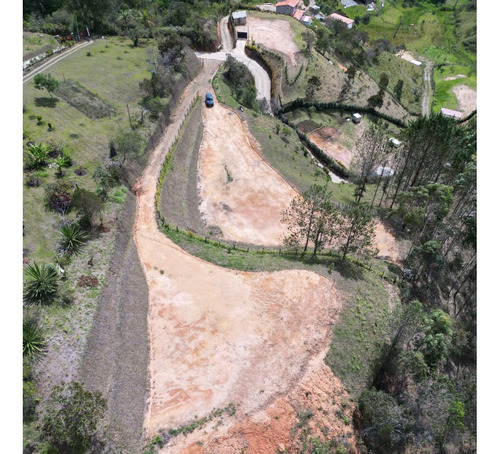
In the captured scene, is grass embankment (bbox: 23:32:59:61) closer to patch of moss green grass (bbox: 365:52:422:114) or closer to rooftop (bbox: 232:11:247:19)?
rooftop (bbox: 232:11:247:19)

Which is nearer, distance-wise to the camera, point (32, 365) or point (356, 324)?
point (32, 365)

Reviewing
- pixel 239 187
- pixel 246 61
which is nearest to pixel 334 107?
pixel 246 61

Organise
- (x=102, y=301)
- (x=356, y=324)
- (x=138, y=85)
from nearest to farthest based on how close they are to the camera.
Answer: (x=102, y=301) → (x=356, y=324) → (x=138, y=85)

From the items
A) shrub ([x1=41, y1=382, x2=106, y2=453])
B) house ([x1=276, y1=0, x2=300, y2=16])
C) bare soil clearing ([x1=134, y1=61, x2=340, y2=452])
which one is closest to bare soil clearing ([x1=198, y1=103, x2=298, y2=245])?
bare soil clearing ([x1=134, y1=61, x2=340, y2=452])

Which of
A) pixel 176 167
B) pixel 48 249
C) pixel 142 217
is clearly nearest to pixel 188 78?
pixel 176 167

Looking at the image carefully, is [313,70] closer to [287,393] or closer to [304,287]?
[304,287]

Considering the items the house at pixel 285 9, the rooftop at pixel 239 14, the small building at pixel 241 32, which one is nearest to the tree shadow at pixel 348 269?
the small building at pixel 241 32
